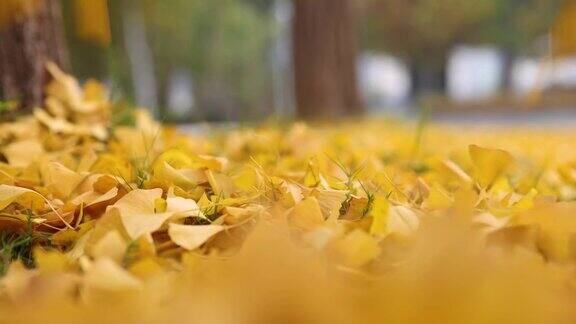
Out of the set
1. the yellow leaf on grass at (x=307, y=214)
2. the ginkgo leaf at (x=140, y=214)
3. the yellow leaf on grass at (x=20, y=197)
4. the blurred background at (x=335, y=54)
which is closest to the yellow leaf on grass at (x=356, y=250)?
the yellow leaf on grass at (x=307, y=214)

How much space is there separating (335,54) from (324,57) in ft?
0.32

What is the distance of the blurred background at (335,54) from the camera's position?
243 inches

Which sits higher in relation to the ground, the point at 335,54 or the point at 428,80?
the point at 335,54

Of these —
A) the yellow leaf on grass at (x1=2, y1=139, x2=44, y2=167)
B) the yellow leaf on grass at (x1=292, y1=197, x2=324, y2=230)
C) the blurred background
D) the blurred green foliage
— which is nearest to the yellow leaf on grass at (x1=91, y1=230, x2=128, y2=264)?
the yellow leaf on grass at (x1=292, y1=197, x2=324, y2=230)

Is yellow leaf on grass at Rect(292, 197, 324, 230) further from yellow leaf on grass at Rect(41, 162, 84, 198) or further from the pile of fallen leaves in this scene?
yellow leaf on grass at Rect(41, 162, 84, 198)

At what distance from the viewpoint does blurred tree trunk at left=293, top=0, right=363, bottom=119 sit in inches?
239

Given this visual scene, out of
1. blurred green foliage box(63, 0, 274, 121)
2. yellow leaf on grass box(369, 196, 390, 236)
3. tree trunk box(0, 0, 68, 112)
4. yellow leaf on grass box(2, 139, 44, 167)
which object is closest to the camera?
yellow leaf on grass box(369, 196, 390, 236)

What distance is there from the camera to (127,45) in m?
13.3

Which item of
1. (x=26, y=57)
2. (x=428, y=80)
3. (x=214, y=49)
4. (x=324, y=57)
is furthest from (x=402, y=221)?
(x=428, y=80)

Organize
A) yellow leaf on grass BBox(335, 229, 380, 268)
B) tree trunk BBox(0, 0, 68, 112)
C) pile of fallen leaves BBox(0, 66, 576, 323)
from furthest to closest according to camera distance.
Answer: tree trunk BBox(0, 0, 68, 112), yellow leaf on grass BBox(335, 229, 380, 268), pile of fallen leaves BBox(0, 66, 576, 323)

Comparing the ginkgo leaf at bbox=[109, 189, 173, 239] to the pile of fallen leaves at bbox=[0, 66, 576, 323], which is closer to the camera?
the pile of fallen leaves at bbox=[0, 66, 576, 323]

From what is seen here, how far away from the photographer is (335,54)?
614 centimetres

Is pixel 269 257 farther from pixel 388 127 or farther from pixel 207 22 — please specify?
pixel 207 22

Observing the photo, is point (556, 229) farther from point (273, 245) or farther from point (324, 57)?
point (324, 57)
